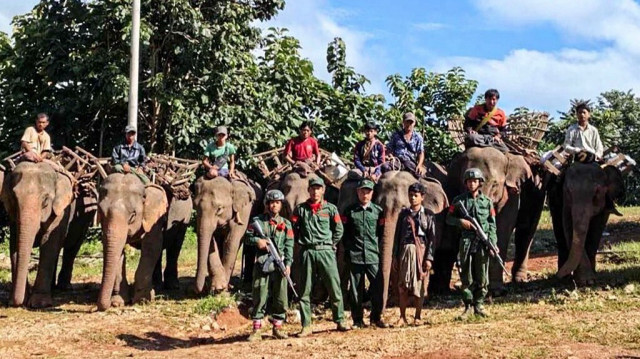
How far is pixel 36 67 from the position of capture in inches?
729

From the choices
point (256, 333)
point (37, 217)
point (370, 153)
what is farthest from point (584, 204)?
point (37, 217)

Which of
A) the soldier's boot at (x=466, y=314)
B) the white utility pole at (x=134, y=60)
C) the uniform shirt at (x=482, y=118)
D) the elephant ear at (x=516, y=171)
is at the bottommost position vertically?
the soldier's boot at (x=466, y=314)

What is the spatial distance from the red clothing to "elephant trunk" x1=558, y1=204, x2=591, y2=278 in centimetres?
433

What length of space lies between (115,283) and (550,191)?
764 cm

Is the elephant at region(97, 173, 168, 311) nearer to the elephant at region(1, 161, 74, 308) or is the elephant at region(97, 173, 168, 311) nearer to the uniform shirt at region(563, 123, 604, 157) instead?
the elephant at region(1, 161, 74, 308)

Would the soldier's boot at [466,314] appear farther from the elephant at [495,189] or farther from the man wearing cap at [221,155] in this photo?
the man wearing cap at [221,155]

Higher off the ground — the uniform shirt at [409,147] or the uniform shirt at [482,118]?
the uniform shirt at [482,118]

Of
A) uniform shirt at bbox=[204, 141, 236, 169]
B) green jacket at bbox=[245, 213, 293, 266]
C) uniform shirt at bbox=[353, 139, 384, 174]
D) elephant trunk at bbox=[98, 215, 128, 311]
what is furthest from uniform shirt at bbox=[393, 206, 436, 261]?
uniform shirt at bbox=[204, 141, 236, 169]

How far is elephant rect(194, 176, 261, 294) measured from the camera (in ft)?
42.3

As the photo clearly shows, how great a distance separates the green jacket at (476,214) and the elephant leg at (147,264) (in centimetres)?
500

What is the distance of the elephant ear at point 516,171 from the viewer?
13266 millimetres

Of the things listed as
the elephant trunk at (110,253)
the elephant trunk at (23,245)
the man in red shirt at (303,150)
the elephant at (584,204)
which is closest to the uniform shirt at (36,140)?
the elephant trunk at (23,245)

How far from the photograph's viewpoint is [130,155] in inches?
546

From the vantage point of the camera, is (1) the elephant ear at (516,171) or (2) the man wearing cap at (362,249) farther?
(1) the elephant ear at (516,171)
